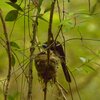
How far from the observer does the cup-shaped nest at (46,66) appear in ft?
3.27

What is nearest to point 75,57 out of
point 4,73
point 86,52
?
point 86,52

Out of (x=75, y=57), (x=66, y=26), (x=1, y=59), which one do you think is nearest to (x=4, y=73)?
(x=1, y=59)

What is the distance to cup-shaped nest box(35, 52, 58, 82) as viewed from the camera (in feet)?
3.27

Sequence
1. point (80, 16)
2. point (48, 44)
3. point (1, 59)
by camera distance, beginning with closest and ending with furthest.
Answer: point (80, 16) → point (48, 44) → point (1, 59)

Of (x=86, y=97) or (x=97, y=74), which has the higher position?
(x=97, y=74)

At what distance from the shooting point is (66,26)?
86 cm

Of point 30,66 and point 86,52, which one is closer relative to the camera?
point 30,66

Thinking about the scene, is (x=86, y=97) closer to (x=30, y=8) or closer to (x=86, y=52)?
(x=86, y=52)

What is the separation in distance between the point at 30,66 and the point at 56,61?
0.09m

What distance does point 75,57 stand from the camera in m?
1.61

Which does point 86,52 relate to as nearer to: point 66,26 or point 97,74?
point 97,74

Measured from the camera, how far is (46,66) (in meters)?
1.00

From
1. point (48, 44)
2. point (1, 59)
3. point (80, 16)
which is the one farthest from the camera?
point (1, 59)

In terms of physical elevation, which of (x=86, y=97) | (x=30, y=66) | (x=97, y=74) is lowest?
(x=86, y=97)
